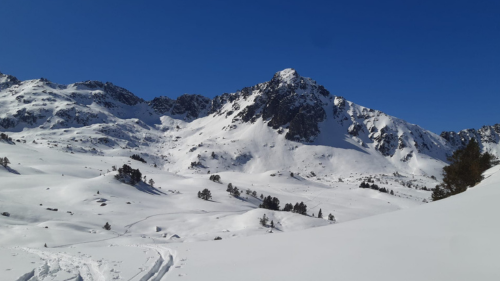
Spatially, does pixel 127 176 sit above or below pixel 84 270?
below

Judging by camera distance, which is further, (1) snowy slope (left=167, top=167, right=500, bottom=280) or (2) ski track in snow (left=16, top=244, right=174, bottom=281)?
(2) ski track in snow (left=16, top=244, right=174, bottom=281)

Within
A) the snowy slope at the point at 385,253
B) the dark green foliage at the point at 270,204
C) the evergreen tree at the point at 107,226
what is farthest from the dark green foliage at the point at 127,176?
the snowy slope at the point at 385,253

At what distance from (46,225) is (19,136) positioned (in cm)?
17920

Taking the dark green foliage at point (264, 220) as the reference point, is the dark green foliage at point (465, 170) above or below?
above

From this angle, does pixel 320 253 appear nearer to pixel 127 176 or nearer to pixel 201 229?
pixel 201 229

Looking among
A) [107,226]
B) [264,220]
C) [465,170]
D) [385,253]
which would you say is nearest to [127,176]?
[107,226]

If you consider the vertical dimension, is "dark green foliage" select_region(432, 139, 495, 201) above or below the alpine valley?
above

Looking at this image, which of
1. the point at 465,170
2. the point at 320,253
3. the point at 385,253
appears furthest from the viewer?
the point at 465,170

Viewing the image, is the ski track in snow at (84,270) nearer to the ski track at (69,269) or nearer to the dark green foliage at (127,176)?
the ski track at (69,269)

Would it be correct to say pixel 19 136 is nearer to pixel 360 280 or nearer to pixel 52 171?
pixel 52 171

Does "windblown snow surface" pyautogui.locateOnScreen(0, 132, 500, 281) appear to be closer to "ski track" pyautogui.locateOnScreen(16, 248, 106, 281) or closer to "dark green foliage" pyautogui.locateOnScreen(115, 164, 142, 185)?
"ski track" pyautogui.locateOnScreen(16, 248, 106, 281)

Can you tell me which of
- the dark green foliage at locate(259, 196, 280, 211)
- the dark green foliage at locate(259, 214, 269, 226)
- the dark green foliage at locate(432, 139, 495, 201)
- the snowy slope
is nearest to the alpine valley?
the snowy slope

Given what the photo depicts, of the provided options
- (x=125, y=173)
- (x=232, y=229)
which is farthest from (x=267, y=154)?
(x=232, y=229)

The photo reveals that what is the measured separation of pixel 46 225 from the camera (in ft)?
102
